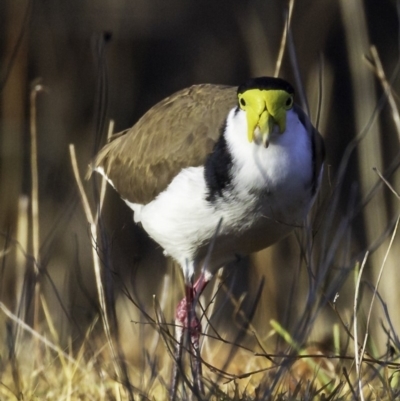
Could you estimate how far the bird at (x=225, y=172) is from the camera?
3244mm

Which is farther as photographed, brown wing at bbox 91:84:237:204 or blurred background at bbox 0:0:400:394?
blurred background at bbox 0:0:400:394

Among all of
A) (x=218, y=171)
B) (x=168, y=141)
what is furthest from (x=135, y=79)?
(x=218, y=171)

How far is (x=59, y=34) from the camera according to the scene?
8.27 meters

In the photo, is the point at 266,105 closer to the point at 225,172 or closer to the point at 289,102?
the point at 289,102

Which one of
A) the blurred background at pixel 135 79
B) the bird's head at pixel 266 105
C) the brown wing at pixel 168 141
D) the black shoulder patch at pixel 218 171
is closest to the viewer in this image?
the bird's head at pixel 266 105

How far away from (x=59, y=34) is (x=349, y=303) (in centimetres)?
354

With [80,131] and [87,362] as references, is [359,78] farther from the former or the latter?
[80,131]

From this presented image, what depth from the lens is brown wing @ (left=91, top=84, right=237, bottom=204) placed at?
11.4 feet

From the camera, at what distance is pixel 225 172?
10.8ft

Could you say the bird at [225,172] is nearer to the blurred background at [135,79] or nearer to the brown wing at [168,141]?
the brown wing at [168,141]

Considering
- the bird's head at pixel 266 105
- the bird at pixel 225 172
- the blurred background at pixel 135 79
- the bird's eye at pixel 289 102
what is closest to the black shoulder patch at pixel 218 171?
the bird at pixel 225 172

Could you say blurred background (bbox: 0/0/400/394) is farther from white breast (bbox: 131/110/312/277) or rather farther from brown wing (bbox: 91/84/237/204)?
white breast (bbox: 131/110/312/277)

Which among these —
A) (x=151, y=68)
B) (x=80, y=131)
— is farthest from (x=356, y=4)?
(x=151, y=68)

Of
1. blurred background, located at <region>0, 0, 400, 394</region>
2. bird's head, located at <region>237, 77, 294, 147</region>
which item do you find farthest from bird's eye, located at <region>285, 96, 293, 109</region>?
blurred background, located at <region>0, 0, 400, 394</region>
